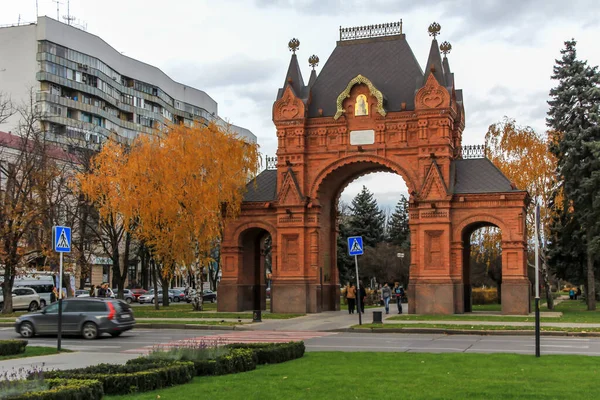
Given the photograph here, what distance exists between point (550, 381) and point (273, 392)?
4.86m

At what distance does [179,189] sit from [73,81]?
48.0 metres

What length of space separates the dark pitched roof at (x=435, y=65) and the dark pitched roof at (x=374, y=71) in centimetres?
76

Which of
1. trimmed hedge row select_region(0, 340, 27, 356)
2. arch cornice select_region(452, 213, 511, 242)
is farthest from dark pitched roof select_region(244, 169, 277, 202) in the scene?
trimmed hedge row select_region(0, 340, 27, 356)

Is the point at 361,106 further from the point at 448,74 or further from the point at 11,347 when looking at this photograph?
the point at 11,347

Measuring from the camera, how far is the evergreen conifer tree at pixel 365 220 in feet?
263

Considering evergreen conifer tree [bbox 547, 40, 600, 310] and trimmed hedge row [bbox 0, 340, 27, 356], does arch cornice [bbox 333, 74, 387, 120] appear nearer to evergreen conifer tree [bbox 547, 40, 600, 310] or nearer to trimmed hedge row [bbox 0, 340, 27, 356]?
evergreen conifer tree [bbox 547, 40, 600, 310]

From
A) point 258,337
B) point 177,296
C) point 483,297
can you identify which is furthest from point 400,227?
point 258,337

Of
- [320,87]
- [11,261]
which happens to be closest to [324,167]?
[320,87]

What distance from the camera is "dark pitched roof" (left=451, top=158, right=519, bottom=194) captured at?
39.6 m

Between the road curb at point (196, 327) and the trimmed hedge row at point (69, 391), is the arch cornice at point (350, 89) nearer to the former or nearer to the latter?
the road curb at point (196, 327)

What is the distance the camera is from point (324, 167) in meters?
42.4

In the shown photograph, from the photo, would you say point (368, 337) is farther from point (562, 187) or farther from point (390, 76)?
point (562, 187)

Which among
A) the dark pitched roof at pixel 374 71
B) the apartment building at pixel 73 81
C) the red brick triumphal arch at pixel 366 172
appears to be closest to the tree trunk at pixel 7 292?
the red brick triumphal arch at pixel 366 172

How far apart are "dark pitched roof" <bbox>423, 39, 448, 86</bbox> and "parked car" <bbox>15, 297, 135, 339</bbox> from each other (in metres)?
21.6
